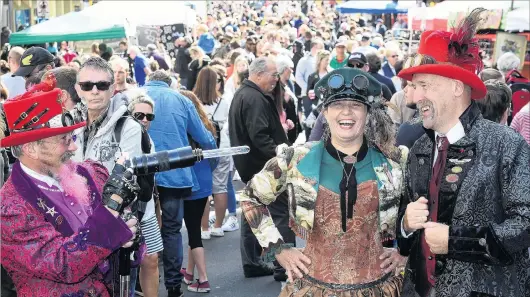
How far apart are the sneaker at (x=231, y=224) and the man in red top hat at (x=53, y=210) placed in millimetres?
5721

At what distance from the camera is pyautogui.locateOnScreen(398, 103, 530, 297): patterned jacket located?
11.4 feet

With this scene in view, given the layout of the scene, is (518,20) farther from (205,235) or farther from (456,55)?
(456,55)

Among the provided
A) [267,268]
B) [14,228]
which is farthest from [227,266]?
[14,228]

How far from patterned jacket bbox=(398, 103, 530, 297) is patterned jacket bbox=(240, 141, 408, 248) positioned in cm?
24

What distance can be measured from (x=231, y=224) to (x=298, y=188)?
225 inches

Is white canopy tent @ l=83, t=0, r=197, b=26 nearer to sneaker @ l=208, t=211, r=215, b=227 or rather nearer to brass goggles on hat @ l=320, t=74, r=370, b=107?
sneaker @ l=208, t=211, r=215, b=227

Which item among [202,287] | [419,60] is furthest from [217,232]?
Answer: [419,60]

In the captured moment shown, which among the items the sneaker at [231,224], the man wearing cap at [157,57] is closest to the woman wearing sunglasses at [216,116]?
the sneaker at [231,224]

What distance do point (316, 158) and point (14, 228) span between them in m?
1.47

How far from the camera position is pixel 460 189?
360cm

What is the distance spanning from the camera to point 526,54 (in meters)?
15.2

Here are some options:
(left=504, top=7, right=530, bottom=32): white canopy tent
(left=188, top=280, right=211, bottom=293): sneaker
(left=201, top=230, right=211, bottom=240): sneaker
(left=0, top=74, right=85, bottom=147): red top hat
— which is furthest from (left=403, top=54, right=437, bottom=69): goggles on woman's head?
(left=504, top=7, right=530, bottom=32): white canopy tent

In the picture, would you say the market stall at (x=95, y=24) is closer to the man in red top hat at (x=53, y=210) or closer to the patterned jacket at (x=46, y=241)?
the man in red top hat at (x=53, y=210)

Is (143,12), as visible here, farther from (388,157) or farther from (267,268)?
(388,157)
